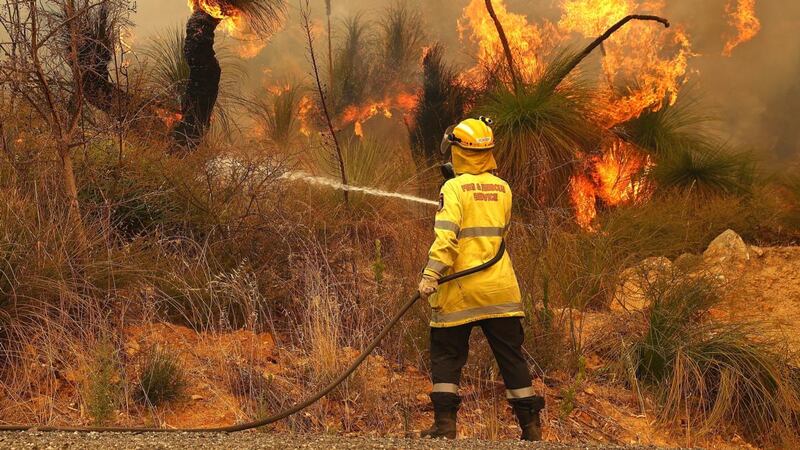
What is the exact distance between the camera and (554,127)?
1015 cm

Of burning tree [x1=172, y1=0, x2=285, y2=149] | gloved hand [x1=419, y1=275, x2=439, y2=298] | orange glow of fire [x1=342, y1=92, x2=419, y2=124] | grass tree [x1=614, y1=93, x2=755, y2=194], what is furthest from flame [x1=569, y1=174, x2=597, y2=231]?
orange glow of fire [x1=342, y1=92, x2=419, y2=124]

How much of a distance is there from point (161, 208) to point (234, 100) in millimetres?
5438

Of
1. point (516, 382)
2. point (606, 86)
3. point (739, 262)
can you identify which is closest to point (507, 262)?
point (516, 382)

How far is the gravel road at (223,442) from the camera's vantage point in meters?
3.66

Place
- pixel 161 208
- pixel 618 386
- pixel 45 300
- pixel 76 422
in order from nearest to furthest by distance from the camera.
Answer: pixel 76 422 → pixel 45 300 → pixel 618 386 → pixel 161 208

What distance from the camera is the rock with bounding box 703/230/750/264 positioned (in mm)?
8500

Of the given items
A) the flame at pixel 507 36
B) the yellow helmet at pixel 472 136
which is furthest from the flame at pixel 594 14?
the yellow helmet at pixel 472 136

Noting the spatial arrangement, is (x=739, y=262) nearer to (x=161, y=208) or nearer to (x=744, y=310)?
(x=744, y=310)

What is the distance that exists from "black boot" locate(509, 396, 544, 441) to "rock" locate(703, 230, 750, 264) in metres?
4.32

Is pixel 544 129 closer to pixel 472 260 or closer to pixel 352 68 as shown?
pixel 472 260

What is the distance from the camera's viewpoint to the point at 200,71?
10.8 m

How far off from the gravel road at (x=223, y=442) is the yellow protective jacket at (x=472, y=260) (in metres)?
0.69

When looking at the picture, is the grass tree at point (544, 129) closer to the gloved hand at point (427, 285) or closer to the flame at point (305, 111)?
the gloved hand at point (427, 285)

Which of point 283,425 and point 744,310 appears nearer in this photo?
point 283,425
